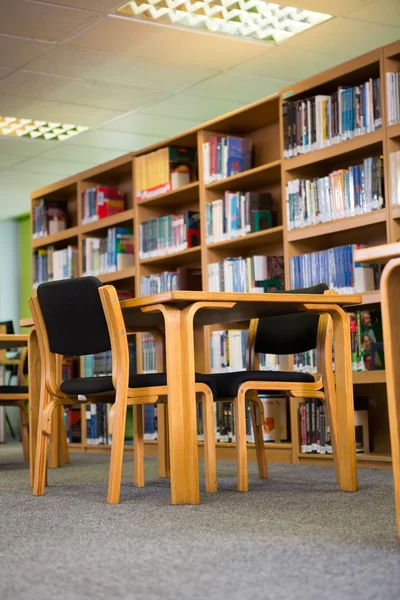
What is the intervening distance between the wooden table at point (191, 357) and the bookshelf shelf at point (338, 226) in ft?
3.59

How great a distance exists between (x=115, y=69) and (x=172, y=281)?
4.67ft

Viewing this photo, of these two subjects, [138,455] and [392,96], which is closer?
[138,455]

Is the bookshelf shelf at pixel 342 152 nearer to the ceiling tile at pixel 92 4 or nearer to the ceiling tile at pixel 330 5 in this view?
the ceiling tile at pixel 330 5

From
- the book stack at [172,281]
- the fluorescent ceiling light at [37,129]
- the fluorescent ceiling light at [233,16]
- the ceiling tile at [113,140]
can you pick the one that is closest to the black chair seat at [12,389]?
the book stack at [172,281]

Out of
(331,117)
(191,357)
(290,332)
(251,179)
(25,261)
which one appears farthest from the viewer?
(25,261)

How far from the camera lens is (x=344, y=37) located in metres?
5.42

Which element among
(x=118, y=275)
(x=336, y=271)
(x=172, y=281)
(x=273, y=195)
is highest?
(x=273, y=195)

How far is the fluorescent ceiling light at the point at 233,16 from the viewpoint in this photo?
502cm

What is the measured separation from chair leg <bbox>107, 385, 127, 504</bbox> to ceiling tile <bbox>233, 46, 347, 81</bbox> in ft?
9.89

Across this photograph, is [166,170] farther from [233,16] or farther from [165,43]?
[233,16]

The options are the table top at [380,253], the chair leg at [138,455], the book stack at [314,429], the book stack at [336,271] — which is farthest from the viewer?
the book stack at [314,429]

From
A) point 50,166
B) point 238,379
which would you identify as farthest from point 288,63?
point 50,166

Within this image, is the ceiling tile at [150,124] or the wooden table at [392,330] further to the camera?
the ceiling tile at [150,124]

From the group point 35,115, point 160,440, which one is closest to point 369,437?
point 160,440
